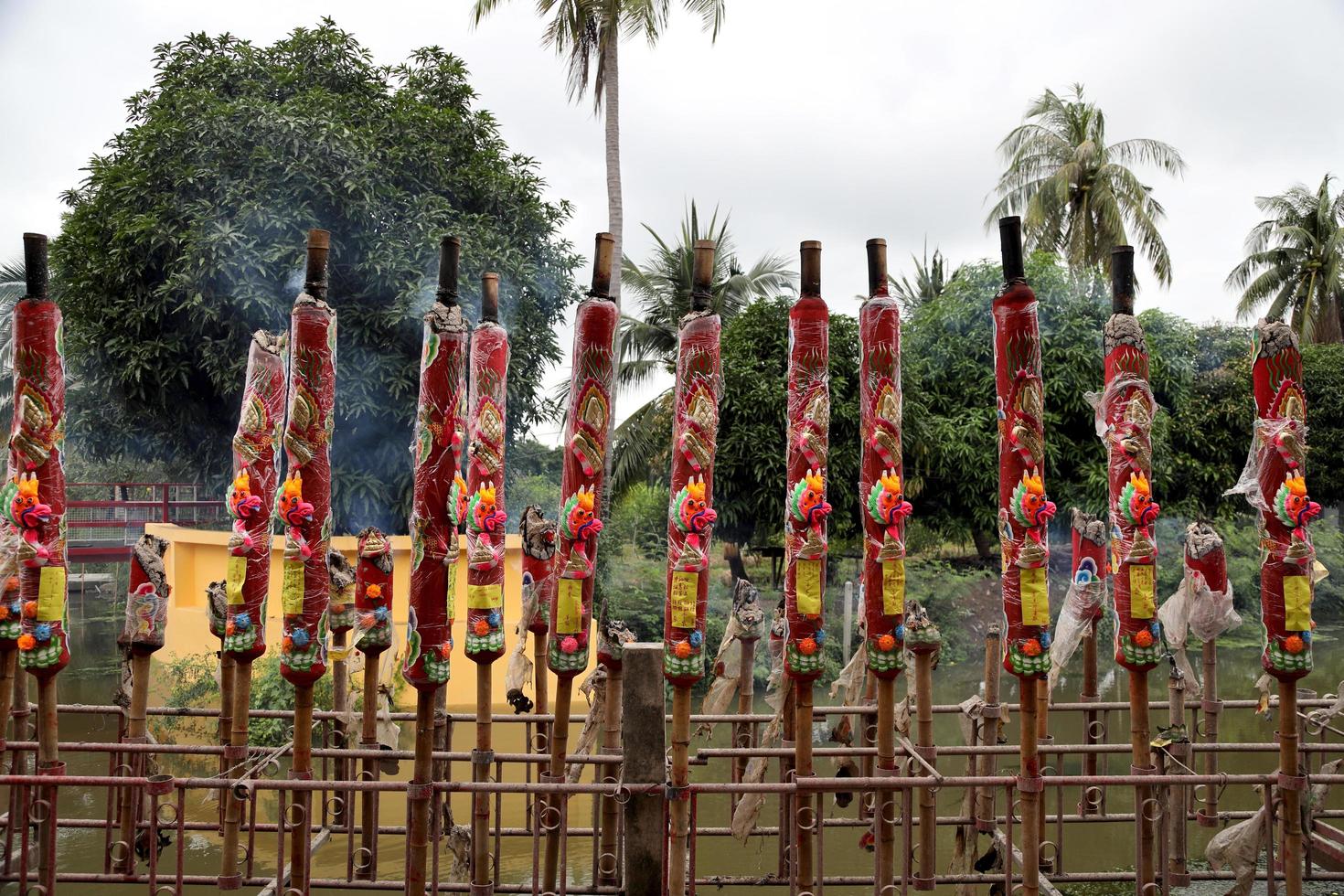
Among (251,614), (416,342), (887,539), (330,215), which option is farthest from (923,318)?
(251,614)

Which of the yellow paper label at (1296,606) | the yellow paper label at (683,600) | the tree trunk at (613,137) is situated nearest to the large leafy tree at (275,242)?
the tree trunk at (613,137)

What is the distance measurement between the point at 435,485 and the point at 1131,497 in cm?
299

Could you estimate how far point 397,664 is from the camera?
10352 millimetres

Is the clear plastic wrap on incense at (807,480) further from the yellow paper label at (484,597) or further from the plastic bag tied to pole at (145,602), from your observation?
the plastic bag tied to pole at (145,602)

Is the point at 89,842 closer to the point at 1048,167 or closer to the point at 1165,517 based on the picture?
the point at 1165,517

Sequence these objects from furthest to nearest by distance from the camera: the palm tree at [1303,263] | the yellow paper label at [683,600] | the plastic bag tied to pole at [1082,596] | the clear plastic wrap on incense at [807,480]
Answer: the palm tree at [1303,263] → the plastic bag tied to pole at [1082,596] → the clear plastic wrap on incense at [807,480] → the yellow paper label at [683,600]

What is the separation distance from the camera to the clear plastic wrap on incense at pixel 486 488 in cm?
434

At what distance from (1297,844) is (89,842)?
24.2 feet

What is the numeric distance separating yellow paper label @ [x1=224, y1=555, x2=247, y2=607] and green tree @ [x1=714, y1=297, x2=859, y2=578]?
7.88 meters

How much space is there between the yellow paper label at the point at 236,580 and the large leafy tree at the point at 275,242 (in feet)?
21.6

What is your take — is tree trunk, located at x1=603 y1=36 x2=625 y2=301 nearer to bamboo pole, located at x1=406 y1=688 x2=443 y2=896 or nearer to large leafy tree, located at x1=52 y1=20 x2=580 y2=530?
large leafy tree, located at x1=52 y1=20 x2=580 y2=530

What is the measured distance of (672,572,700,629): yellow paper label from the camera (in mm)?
4160

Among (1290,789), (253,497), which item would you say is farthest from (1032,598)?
(253,497)

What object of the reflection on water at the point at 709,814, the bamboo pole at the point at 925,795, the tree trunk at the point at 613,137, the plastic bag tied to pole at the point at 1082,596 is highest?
the tree trunk at the point at 613,137
